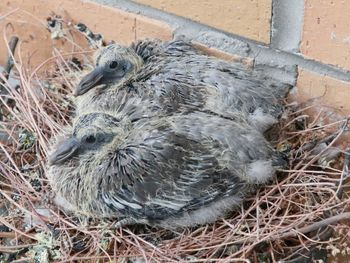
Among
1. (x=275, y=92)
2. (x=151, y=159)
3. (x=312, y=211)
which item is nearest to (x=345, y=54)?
(x=275, y=92)

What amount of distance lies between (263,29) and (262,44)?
4 centimetres

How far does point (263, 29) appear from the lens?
7.05 ft

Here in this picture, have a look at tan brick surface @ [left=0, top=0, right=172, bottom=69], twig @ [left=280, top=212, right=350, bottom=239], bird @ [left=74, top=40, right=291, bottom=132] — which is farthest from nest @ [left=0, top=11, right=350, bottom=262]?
tan brick surface @ [left=0, top=0, right=172, bottom=69]

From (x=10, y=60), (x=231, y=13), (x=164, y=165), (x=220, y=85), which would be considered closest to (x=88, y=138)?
(x=164, y=165)

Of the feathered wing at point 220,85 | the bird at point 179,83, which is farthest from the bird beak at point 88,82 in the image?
the feathered wing at point 220,85

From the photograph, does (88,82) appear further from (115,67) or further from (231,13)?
(231,13)

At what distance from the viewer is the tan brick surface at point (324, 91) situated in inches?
82.1

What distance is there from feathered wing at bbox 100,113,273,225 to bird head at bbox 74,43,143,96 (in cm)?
27

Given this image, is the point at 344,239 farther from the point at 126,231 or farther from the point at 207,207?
the point at 126,231

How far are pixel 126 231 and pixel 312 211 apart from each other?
433 mm

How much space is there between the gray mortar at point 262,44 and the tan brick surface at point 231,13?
18mm

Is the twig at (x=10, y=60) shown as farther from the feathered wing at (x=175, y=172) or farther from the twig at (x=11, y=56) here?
the feathered wing at (x=175, y=172)

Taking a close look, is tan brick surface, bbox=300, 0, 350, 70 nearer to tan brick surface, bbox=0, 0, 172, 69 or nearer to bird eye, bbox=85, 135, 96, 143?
tan brick surface, bbox=0, 0, 172, 69

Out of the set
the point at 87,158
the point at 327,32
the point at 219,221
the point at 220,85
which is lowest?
the point at 219,221
